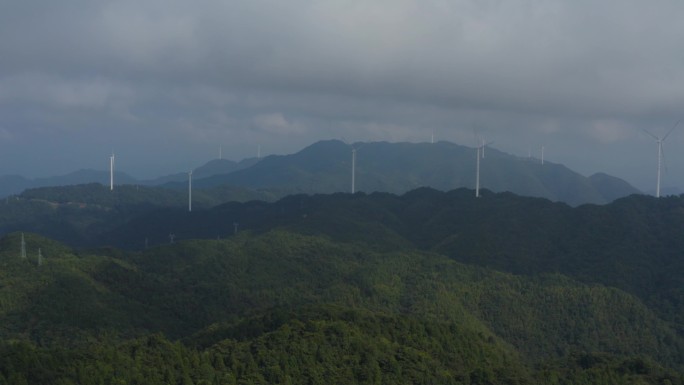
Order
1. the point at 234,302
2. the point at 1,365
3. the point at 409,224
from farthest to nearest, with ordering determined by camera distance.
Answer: the point at 409,224, the point at 234,302, the point at 1,365

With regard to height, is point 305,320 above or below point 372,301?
above

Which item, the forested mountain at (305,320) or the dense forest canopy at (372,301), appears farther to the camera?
the dense forest canopy at (372,301)

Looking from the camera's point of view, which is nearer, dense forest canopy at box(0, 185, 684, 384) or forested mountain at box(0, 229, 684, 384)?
forested mountain at box(0, 229, 684, 384)

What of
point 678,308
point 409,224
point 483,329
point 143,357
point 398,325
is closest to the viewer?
point 143,357

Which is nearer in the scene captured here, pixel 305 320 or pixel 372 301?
pixel 305 320

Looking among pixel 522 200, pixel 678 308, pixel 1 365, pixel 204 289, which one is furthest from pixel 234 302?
pixel 522 200

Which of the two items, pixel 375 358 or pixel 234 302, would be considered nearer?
pixel 375 358

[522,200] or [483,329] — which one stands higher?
[522,200]

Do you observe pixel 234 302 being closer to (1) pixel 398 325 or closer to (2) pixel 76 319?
(2) pixel 76 319
